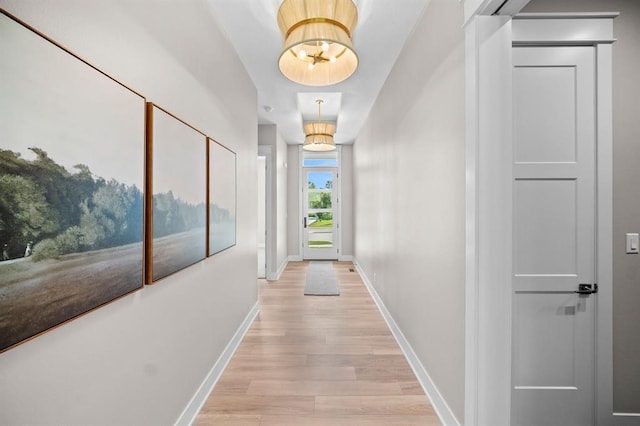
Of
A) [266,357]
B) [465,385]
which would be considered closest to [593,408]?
[465,385]

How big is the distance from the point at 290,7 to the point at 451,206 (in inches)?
57.4

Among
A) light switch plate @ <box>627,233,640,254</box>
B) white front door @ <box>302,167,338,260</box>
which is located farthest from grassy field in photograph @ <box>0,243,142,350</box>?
white front door @ <box>302,167,338,260</box>

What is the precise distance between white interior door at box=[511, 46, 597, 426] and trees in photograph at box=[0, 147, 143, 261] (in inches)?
76.7

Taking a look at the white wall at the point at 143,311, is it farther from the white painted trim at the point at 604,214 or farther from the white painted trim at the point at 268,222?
the white painted trim at the point at 268,222

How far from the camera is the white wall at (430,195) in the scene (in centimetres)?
165

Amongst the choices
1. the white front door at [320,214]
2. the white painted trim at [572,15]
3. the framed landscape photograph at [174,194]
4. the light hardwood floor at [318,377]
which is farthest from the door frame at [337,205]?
the white painted trim at [572,15]

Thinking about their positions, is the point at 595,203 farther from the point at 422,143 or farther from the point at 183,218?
the point at 183,218

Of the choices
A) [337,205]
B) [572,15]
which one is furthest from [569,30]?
[337,205]

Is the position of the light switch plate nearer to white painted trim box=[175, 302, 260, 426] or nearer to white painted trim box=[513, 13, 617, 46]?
white painted trim box=[513, 13, 617, 46]

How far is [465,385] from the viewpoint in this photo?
151cm

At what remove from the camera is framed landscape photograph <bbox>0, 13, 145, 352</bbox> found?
728mm

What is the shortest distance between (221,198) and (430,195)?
154 centimetres

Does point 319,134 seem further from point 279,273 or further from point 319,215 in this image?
point 319,215

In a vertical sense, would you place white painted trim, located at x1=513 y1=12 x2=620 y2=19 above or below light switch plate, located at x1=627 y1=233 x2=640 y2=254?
above
